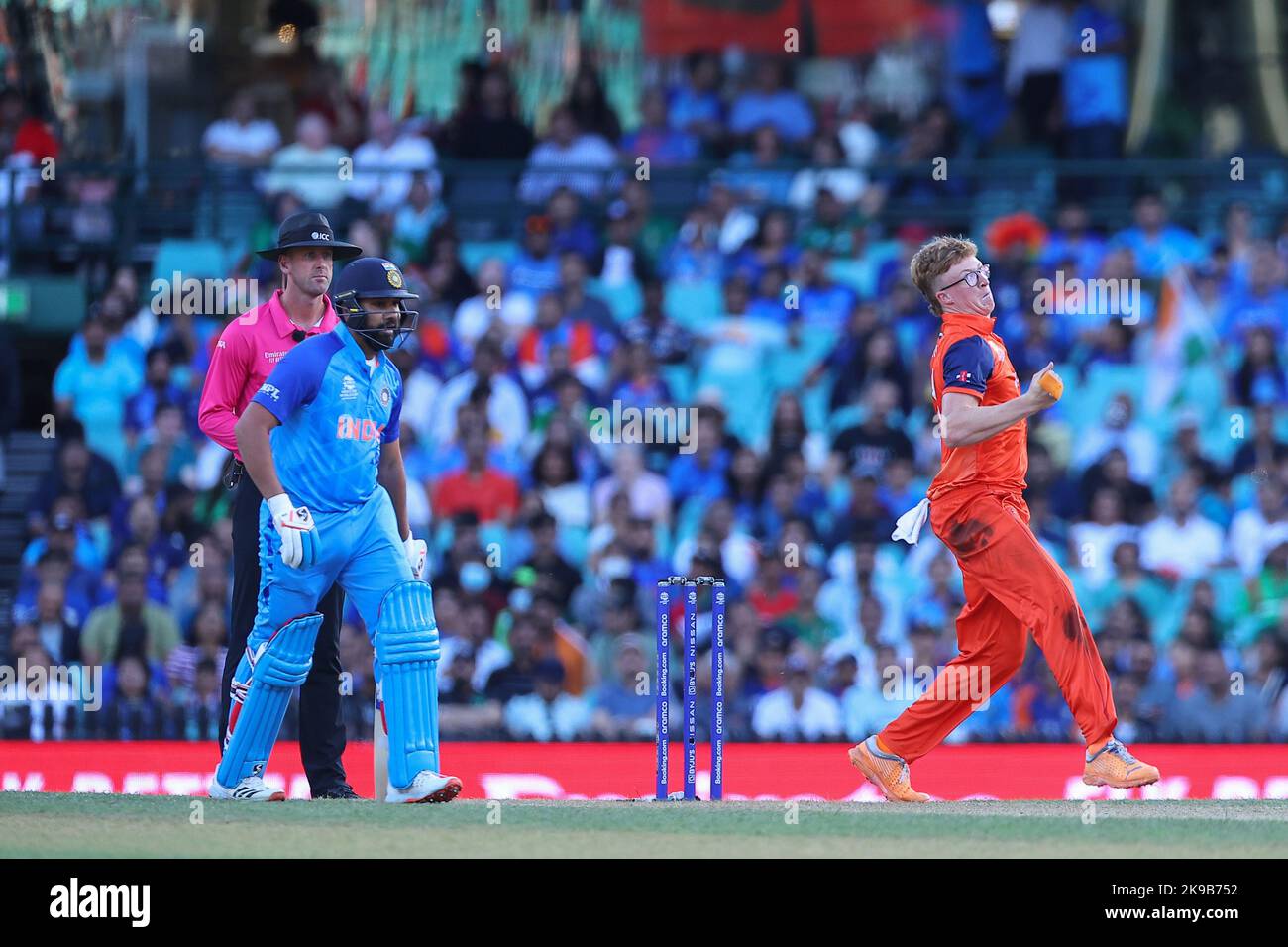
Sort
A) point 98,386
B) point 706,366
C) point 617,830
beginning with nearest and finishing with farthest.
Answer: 1. point 617,830
2. point 98,386
3. point 706,366

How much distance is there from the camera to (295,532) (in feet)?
27.8

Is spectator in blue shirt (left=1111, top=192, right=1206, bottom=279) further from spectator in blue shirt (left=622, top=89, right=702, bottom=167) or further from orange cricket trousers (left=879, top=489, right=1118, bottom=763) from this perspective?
orange cricket trousers (left=879, top=489, right=1118, bottom=763)

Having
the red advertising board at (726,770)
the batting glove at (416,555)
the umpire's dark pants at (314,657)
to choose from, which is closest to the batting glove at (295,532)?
the batting glove at (416,555)

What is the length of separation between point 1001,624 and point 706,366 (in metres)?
7.22

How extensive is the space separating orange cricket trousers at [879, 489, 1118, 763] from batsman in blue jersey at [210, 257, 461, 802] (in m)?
2.02

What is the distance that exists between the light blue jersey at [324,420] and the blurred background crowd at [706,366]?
4545mm

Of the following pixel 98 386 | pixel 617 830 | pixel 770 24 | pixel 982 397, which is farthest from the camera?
pixel 770 24

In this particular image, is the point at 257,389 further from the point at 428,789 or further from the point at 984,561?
the point at 984,561

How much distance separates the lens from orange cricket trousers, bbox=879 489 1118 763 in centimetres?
888

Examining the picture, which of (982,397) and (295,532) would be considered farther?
(982,397)

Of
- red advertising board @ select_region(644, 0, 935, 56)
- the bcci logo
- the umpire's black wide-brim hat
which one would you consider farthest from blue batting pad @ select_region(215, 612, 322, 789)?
red advertising board @ select_region(644, 0, 935, 56)

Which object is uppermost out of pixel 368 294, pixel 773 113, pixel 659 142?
pixel 773 113

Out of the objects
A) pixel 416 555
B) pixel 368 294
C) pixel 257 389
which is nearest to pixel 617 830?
pixel 416 555

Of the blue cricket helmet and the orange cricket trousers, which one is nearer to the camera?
the blue cricket helmet
